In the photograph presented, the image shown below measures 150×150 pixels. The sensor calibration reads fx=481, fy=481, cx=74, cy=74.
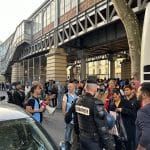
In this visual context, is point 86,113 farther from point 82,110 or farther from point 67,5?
point 67,5

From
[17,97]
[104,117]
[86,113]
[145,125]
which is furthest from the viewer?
[17,97]

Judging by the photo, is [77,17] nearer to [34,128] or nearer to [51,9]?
[51,9]

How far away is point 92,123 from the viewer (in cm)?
649

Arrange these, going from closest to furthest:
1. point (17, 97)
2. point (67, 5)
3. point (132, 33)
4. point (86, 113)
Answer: point (86, 113), point (17, 97), point (132, 33), point (67, 5)

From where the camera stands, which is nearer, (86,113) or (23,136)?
(23,136)

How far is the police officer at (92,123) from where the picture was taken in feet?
20.9

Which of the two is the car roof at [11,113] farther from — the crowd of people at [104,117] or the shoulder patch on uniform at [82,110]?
the shoulder patch on uniform at [82,110]

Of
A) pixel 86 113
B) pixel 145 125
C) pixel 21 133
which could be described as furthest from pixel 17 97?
pixel 21 133

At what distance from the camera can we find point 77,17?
1366 inches

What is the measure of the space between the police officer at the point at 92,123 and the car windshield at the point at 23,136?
1.62 meters

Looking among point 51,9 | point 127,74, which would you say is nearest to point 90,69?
point 127,74

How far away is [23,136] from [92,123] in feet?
5.90

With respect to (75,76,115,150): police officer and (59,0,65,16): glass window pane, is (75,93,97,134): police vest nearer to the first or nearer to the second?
(75,76,115,150): police officer

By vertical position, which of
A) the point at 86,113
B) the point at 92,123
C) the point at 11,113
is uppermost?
the point at 11,113
